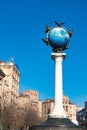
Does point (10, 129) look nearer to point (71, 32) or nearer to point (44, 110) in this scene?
point (71, 32)

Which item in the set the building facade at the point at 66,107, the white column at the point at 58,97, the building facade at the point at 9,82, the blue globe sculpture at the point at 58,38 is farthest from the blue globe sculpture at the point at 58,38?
the building facade at the point at 66,107

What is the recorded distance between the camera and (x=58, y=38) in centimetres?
2817

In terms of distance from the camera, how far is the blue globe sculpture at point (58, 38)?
2820cm

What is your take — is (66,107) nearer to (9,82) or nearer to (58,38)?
(9,82)

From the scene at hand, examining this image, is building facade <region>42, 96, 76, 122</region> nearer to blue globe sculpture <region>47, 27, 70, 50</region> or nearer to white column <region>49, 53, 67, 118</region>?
blue globe sculpture <region>47, 27, 70, 50</region>

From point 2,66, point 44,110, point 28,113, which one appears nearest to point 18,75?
point 2,66

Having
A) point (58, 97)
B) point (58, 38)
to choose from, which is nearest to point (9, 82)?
point (58, 38)

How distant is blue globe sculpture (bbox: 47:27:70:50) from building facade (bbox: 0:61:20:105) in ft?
162

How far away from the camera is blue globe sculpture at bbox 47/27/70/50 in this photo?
92.5 ft

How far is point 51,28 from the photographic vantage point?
94.6 feet

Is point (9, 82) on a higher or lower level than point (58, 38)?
higher

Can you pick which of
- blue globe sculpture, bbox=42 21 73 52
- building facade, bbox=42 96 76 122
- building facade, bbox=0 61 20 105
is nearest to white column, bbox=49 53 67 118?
blue globe sculpture, bbox=42 21 73 52

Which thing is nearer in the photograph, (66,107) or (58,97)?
(58,97)

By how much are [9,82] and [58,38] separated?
55.7 metres
